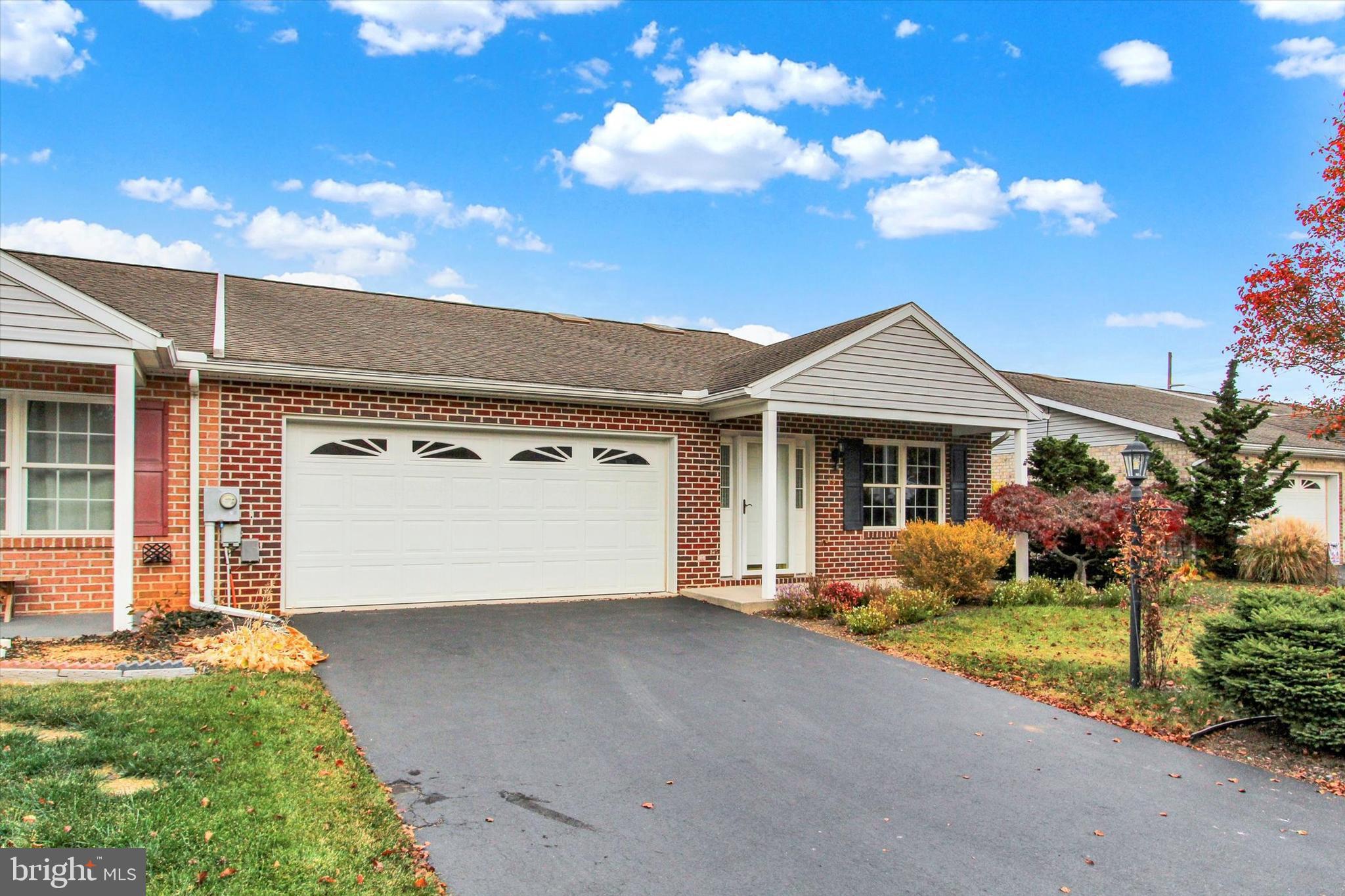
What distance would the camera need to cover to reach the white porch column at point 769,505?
33.8ft

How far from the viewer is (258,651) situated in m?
6.85

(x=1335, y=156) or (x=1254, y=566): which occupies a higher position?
(x=1335, y=156)

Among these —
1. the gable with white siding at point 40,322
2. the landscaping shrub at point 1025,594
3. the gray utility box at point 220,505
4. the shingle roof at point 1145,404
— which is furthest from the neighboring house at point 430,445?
the shingle roof at point 1145,404

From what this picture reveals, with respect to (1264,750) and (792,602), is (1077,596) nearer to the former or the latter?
(792,602)

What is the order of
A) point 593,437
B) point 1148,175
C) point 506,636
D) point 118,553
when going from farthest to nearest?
point 1148,175 → point 593,437 → point 506,636 → point 118,553

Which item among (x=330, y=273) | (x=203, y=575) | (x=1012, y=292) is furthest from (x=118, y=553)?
(x=1012, y=292)

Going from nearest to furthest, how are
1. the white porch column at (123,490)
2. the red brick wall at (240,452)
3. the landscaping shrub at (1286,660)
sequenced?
1. the landscaping shrub at (1286,660)
2. the white porch column at (123,490)
3. the red brick wall at (240,452)

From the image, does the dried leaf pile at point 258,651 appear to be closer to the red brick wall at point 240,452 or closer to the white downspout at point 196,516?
the white downspout at point 196,516

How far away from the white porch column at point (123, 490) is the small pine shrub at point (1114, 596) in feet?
40.0

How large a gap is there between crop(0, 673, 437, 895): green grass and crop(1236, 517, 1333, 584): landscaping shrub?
1612 centimetres

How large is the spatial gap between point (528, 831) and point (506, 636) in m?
4.61

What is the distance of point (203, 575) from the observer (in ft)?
29.3

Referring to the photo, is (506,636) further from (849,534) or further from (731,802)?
(849,534)

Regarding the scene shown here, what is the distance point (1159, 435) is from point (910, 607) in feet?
35.4
